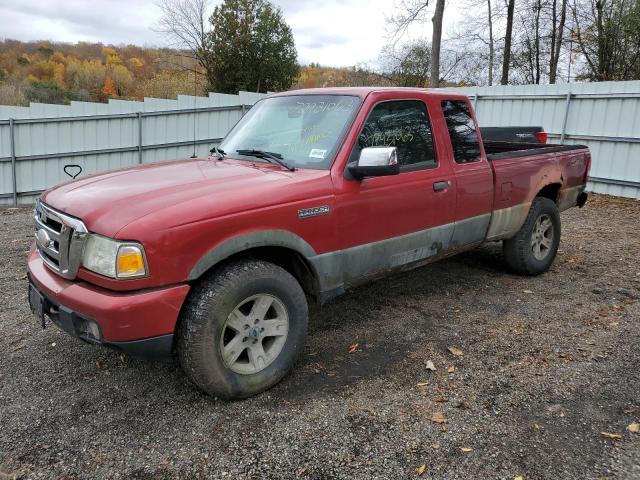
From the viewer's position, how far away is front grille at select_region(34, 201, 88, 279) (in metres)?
2.85

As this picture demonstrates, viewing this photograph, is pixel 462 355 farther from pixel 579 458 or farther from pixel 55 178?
pixel 55 178

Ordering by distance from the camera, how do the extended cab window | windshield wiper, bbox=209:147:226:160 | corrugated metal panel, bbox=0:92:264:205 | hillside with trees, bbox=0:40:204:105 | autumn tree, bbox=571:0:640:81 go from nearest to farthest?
the extended cab window, windshield wiper, bbox=209:147:226:160, corrugated metal panel, bbox=0:92:264:205, autumn tree, bbox=571:0:640:81, hillside with trees, bbox=0:40:204:105

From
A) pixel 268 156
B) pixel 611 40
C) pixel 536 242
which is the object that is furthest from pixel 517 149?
pixel 611 40

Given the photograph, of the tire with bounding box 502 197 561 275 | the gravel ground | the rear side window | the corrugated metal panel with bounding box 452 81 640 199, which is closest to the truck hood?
the gravel ground

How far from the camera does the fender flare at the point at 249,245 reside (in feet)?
9.51

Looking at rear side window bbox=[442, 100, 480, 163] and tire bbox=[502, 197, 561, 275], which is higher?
rear side window bbox=[442, 100, 480, 163]

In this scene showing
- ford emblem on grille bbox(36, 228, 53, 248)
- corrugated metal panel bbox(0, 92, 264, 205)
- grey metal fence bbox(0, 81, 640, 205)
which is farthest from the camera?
corrugated metal panel bbox(0, 92, 264, 205)

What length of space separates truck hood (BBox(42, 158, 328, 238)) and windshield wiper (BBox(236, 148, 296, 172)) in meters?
0.05

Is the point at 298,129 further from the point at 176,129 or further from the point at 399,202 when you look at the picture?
the point at 176,129

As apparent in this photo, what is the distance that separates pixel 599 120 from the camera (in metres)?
11.5

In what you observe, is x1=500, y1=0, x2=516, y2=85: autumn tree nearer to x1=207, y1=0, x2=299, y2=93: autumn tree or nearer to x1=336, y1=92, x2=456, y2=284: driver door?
x1=207, y1=0, x2=299, y2=93: autumn tree

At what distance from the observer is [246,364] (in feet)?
10.5

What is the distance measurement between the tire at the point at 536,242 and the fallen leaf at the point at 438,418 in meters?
2.85

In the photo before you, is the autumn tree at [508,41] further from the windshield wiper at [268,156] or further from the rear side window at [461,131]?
the windshield wiper at [268,156]
